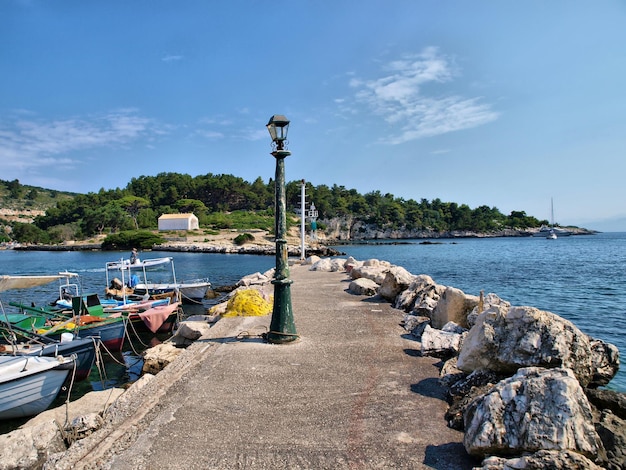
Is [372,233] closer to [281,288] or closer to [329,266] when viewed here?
[329,266]

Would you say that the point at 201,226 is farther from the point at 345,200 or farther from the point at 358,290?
the point at 358,290

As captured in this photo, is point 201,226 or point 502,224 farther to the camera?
point 502,224

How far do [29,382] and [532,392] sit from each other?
8.22 metres

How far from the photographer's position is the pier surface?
3785 millimetres

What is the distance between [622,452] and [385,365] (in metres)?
3.04

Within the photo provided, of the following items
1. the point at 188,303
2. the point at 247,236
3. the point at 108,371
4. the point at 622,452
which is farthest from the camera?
the point at 247,236

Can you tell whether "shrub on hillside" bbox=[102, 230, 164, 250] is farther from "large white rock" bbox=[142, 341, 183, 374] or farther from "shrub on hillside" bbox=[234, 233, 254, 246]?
"large white rock" bbox=[142, 341, 183, 374]

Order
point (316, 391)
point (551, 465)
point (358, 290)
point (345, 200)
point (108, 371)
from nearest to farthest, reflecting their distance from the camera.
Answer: point (551, 465) < point (316, 391) < point (108, 371) < point (358, 290) < point (345, 200)

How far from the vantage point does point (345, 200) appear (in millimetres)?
144750

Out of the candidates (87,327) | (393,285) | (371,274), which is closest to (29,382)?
(87,327)

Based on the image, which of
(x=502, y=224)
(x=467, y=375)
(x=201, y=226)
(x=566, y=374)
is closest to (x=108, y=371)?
(x=467, y=375)

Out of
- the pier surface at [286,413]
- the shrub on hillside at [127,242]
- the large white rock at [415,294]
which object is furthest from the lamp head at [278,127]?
the shrub on hillside at [127,242]

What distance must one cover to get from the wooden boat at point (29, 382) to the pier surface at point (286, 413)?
3.07m

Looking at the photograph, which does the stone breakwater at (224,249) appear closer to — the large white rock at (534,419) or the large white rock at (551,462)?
the large white rock at (534,419)
